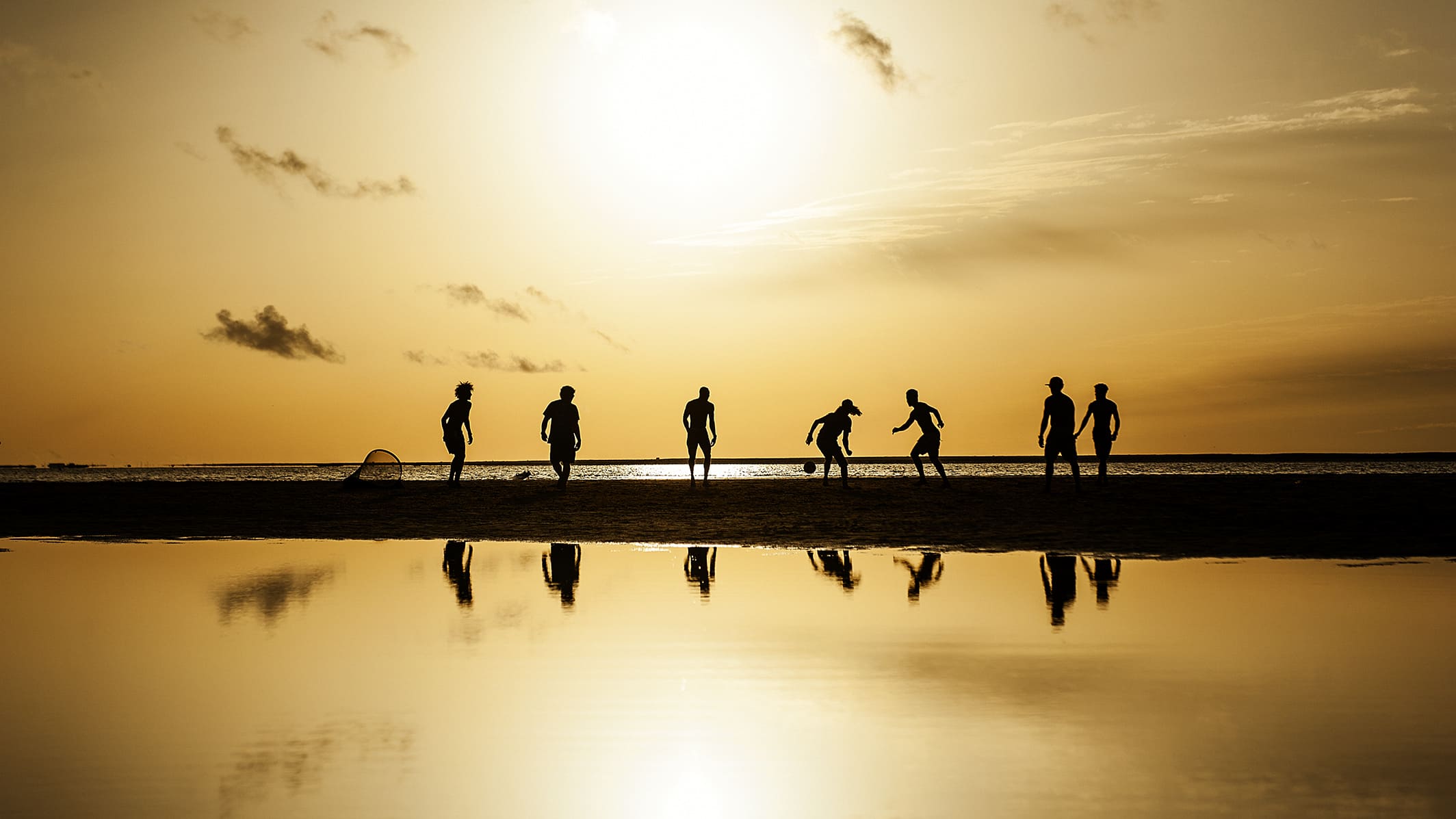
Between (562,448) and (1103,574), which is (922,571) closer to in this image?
(1103,574)

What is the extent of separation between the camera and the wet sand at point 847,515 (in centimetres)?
1939

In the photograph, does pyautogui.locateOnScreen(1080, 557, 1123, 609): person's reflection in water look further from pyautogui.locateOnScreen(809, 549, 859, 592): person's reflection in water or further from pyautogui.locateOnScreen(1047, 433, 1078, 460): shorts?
pyautogui.locateOnScreen(1047, 433, 1078, 460): shorts

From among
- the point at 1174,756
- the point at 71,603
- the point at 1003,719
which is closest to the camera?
the point at 1174,756

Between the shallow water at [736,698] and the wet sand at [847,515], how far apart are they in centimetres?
530

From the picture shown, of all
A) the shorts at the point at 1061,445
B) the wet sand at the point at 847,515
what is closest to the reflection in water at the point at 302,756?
the wet sand at the point at 847,515

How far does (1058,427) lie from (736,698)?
21.6 m

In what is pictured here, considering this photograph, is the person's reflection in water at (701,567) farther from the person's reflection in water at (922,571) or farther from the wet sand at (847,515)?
the person's reflection in water at (922,571)

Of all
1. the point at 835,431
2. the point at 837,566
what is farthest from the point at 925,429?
the point at 837,566

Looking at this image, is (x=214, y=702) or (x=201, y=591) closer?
(x=214, y=702)

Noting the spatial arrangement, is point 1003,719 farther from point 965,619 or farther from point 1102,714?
point 965,619

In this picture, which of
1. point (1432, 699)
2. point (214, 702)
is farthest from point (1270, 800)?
point (214, 702)

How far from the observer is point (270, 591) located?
43.8 ft

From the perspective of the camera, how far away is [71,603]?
1255cm

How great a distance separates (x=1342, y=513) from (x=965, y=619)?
1411 centimetres
